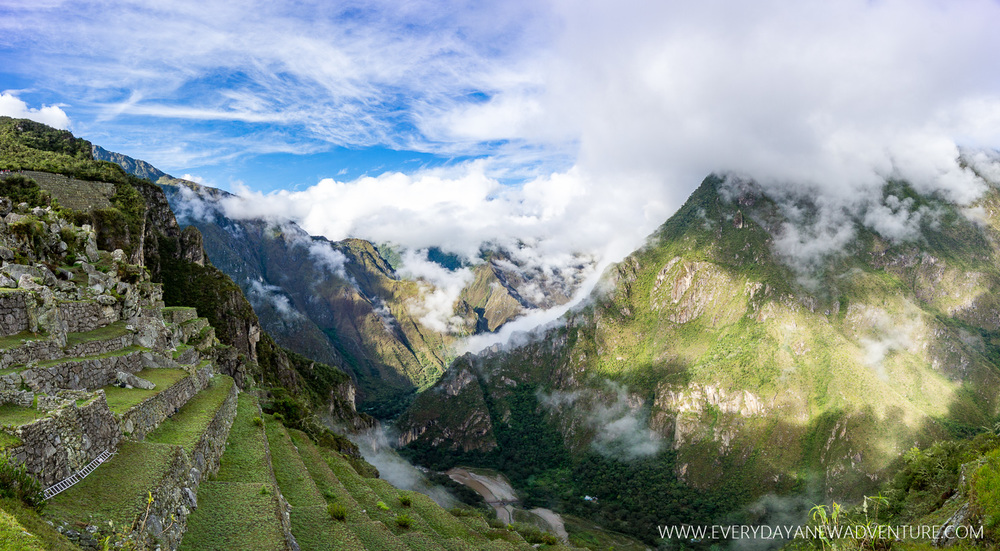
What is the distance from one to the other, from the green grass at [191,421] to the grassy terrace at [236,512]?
228 centimetres

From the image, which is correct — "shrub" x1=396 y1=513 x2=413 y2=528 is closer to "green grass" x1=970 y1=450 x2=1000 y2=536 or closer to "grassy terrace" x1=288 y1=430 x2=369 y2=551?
"grassy terrace" x1=288 y1=430 x2=369 y2=551

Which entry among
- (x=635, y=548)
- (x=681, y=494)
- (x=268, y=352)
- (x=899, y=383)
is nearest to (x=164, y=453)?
(x=268, y=352)

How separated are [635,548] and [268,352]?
11400 cm

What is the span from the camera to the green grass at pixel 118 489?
11914mm

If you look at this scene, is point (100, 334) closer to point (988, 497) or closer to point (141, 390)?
point (141, 390)

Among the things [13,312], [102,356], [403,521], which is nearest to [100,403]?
[102,356]

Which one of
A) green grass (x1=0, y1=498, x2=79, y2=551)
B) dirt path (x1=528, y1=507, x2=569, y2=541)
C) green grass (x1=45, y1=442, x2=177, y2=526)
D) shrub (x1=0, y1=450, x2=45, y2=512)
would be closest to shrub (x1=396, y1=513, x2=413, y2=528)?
green grass (x1=45, y1=442, x2=177, y2=526)

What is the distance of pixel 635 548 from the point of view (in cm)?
12331

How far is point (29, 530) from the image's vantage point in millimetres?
9438

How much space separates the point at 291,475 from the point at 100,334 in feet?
44.8

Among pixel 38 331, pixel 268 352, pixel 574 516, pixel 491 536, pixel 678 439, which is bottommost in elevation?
pixel 574 516

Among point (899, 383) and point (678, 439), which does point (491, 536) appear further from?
point (899, 383)

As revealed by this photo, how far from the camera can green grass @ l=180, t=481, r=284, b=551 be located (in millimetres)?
15109

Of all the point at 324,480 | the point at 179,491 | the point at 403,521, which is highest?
the point at 179,491
